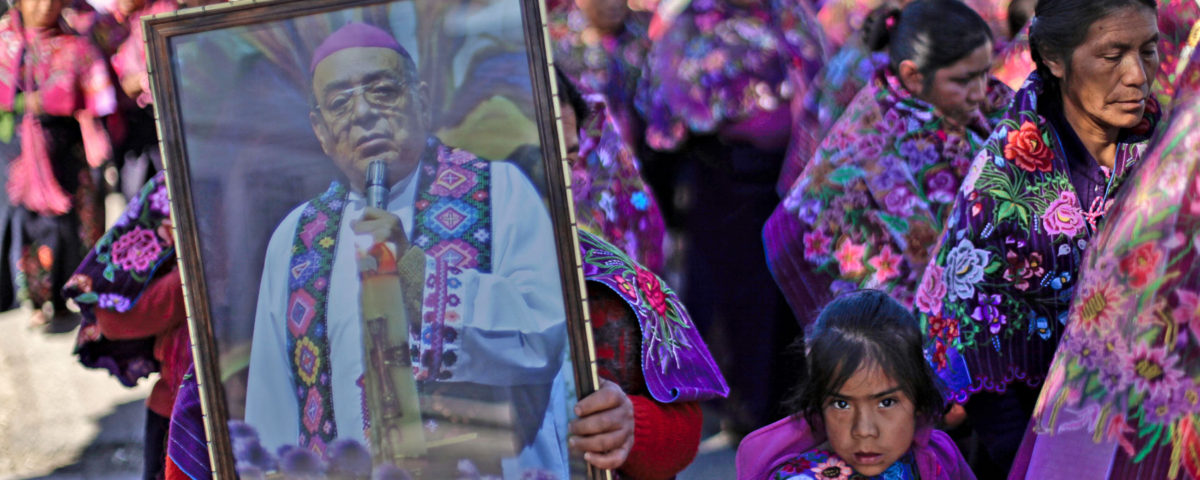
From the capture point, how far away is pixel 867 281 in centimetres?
360

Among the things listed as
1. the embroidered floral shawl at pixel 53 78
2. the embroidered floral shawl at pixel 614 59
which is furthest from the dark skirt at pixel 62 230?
Result: the embroidered floral shawl at pixel 614 59

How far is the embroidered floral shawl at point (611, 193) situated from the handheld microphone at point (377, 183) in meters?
1.81

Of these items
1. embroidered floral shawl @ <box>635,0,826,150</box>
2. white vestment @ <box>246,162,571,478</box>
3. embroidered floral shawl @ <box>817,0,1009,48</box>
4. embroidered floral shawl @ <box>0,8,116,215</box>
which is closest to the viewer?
white vestment @ <box>246,162,571,478</box>

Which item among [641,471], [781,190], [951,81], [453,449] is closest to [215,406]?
[453,449]

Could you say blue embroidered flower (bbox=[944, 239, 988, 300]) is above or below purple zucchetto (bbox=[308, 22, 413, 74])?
below

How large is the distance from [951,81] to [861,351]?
1546mm

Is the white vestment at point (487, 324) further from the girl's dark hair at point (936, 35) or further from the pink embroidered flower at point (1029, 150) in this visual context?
the girl's dark hair at point (936, 35)

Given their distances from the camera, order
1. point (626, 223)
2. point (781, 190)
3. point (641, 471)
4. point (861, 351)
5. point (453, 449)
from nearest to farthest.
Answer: point (453, 449) < point (641, 471) < point (861, 351) < point (626, 223) < point (781, 190)

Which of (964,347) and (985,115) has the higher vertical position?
(985,115)

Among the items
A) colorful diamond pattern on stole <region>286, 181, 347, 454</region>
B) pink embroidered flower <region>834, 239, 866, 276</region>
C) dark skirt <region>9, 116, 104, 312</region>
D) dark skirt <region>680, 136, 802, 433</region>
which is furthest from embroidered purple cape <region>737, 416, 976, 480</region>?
dark skirt <region>9, 116, 104, 312</region>

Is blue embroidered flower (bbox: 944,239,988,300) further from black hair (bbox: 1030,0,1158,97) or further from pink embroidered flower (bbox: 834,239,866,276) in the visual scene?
pink embroidered flower (bbox: 834,239,866,276)

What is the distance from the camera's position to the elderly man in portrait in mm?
1783

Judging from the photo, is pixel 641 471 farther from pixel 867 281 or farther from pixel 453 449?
pixel 867 281

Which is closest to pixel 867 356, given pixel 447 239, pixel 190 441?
pixel 447 239
